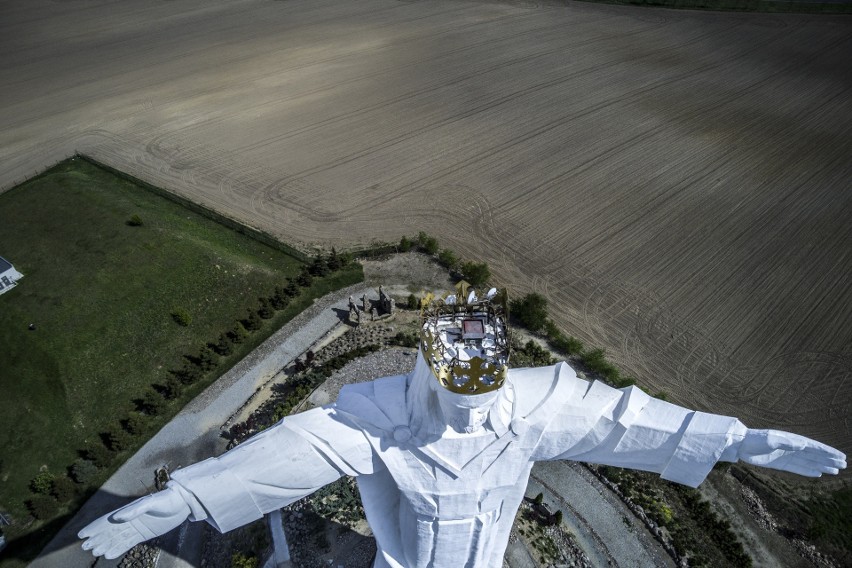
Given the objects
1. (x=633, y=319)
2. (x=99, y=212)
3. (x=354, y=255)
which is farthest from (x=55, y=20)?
(x=633, y=319)

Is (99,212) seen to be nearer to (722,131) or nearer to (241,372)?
(241,372)

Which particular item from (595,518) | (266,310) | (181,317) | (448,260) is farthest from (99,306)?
(595,518)

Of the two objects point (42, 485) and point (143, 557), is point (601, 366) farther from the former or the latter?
point (42, 485)

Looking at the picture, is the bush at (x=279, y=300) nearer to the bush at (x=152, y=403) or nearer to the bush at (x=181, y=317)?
the bush at (x=181, y=317)

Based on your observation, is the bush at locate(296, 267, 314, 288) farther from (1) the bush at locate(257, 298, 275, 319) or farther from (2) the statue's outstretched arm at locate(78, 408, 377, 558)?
(2) the statue's outstretched arm at locate(78, 408, 377, 558)

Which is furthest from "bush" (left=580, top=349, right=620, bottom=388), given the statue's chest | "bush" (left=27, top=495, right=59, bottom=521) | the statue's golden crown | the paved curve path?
"bush" (left=27, top=495, right=59, bottom=521)

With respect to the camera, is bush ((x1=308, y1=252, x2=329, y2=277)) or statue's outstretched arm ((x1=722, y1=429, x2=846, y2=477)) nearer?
statue's outstretched arm ((x1=722, y1=429, x2=846, y2=477))

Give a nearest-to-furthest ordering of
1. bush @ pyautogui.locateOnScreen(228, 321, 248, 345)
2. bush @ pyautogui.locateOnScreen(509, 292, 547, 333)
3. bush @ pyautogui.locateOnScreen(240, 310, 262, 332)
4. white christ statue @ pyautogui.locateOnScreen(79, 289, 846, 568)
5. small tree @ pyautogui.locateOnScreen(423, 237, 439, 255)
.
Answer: white christ statue @ pyautogui.locateOnScreen(79, 289, 846, 568)
bush @ pyautogui.locateOnScreen(228, 321, 248, 345)
bush @ pyautogui.locateOnScreen(240, 310, 262, 332)
bush @ pyautogui.locateOnScreen(509, 292, 547, 333)
small tree @ pyautogui.locateOnScreen(423, 237, 439, 255)
